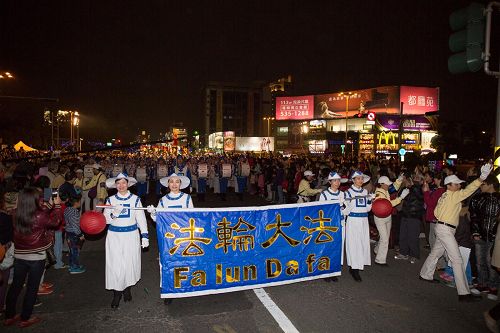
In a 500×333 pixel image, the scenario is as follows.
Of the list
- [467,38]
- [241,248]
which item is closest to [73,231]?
[241,248]

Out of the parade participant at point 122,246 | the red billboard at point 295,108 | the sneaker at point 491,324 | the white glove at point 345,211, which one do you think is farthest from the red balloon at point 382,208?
the red billboard at point 295,108

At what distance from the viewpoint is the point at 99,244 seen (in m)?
9.11

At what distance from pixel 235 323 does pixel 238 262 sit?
100cm

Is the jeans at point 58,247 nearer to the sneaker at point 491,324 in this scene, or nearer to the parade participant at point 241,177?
the sneaker at point 491,324

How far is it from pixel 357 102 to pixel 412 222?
54.3 meters

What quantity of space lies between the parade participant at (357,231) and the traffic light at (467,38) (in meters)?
2.57

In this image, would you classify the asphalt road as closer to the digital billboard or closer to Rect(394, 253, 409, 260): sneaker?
Rect(394, 253, 409, 260): sneaker

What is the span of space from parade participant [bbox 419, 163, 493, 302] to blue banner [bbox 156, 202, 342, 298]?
1.79 metres

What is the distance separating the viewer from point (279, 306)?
18.0 feet

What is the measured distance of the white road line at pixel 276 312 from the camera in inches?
188

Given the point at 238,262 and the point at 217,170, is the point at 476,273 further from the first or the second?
the point at 217,170

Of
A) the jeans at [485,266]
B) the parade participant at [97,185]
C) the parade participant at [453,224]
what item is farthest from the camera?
the parade participant at [97,185]

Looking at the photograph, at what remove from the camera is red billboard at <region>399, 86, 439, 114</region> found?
179 ft

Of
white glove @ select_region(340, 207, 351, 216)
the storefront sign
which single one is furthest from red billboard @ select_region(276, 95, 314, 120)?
white glove @ select_region(340, 207, 351, 216)
